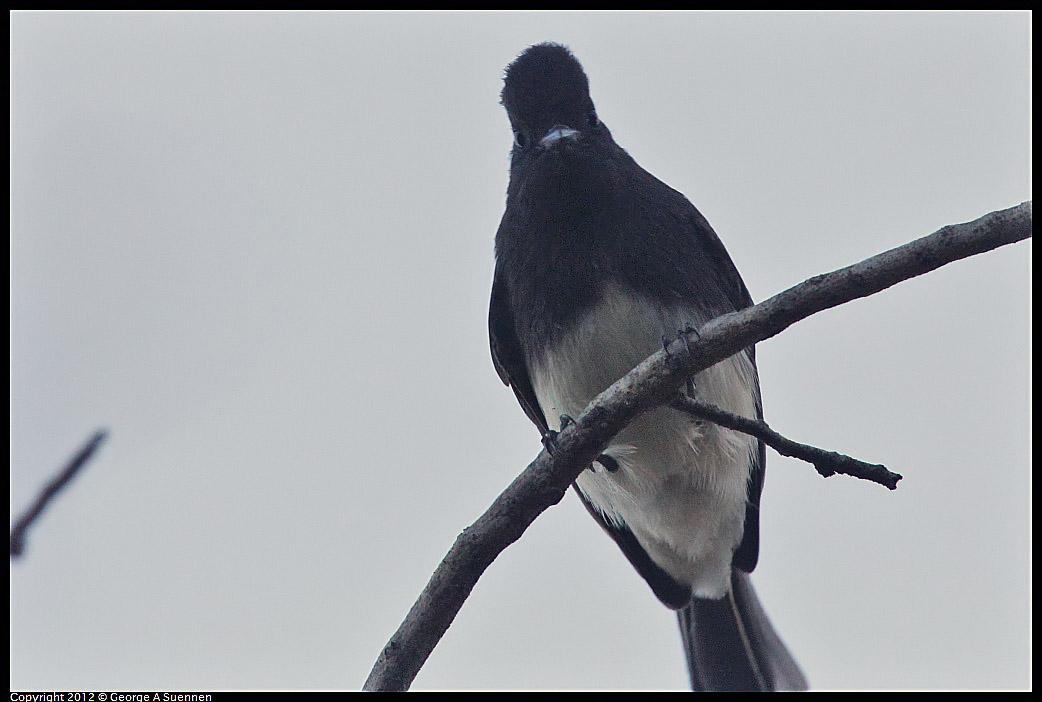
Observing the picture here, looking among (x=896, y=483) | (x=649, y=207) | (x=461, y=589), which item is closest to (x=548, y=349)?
(x=649, y=207)

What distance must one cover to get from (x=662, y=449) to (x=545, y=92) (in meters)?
1.86

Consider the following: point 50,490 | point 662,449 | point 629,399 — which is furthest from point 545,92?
point 50,490

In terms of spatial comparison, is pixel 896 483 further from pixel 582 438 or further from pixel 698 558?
pixel 698 558

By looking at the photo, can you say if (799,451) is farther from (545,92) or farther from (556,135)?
(545,92)

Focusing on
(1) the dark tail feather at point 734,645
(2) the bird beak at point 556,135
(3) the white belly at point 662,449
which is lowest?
(1) the dark tail feather at point 734,645

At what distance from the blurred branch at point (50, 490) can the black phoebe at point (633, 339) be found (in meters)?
3.20

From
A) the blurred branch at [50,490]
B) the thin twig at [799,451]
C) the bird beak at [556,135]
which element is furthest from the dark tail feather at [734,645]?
the blurred branch at [50,490]

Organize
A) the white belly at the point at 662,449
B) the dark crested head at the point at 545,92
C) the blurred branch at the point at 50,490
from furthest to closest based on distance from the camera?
1. the dark crested head at the point at 545,92
2. the white belly at the point at 662,449
3. the blurred branch at the point at 50,490

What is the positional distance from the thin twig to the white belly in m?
0.70

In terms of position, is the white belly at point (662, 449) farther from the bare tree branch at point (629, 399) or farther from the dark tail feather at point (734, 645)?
the bare tree branch at point (629, 399)

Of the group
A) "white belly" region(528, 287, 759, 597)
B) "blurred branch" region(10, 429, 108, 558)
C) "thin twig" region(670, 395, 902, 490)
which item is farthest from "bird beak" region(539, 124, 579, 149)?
"blurred branch" region(10, 429, 108, 558)

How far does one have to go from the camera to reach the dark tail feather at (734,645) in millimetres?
5629

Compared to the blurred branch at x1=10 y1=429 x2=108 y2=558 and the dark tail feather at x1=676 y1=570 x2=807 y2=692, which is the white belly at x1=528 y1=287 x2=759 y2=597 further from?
the blurred branch at x1=10 y1=429 x2=108 y2=558

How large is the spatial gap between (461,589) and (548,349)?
1600mm
